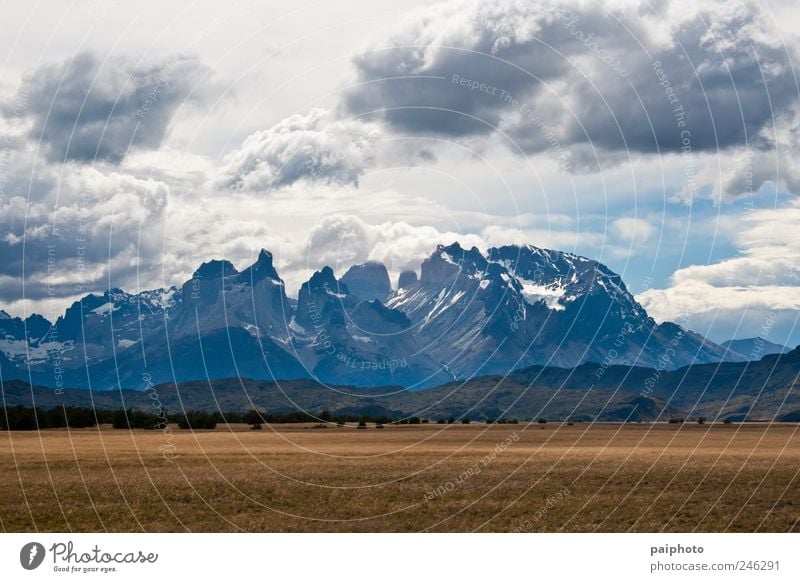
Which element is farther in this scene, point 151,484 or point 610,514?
point 151,484

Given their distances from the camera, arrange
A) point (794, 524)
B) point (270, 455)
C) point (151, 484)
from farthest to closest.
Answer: point (270, 455) < point (151, 484) < point (794, 524)

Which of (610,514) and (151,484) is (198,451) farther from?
(610,514)

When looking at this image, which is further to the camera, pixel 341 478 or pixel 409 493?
pixel 341 478

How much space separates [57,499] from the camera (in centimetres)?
8125

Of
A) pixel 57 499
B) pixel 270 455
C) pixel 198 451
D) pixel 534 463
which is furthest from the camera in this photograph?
pixel 198 451

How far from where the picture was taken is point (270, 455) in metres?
136

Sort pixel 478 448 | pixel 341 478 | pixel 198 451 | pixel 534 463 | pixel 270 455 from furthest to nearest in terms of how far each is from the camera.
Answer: pixel 478 448, pixel 198 451, pixel 270 455, pixel 534 463, pixel 341 478

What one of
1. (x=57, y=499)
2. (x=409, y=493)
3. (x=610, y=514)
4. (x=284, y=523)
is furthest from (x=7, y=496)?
(x=610, y=514)

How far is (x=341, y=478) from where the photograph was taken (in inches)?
3905
